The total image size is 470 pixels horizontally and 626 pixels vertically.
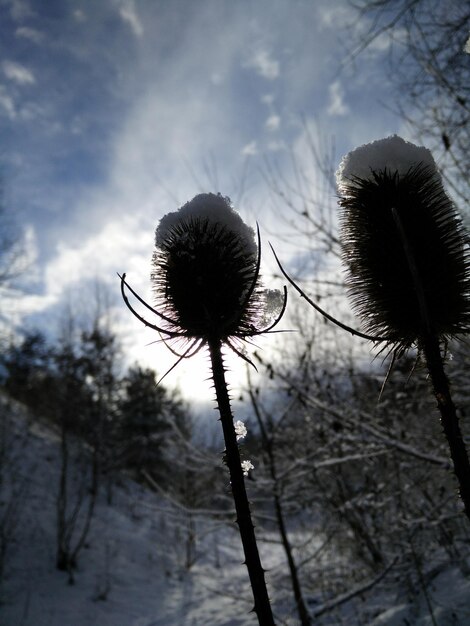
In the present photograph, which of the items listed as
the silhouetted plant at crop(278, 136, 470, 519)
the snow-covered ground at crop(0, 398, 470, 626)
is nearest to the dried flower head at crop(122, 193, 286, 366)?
the silhouetted plant at crop(278, 136, 470, 519)

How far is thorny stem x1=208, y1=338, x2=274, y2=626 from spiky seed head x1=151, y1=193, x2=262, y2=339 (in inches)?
8.9

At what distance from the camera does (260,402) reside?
604 cm

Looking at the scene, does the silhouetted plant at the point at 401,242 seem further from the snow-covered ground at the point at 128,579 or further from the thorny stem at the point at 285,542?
the snow-covered ground at the point at 128,579

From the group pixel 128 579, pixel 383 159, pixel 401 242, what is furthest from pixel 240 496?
pixel 128 579

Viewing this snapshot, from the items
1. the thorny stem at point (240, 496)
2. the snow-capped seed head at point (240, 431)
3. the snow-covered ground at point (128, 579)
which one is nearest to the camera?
the thorny stem at point (240, 496)

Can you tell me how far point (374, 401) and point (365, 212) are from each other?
582cm

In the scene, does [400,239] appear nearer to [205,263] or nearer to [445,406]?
[445,406]

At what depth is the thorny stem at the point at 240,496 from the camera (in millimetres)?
1312

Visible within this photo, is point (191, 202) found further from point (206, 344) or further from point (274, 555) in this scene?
point (274, 555)

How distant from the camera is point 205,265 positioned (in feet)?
6.36

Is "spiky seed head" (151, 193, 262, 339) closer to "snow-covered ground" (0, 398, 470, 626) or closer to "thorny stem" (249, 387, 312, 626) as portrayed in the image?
"thorny stem" (249, 387, 312, 626)

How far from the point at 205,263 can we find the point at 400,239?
3.00 feet

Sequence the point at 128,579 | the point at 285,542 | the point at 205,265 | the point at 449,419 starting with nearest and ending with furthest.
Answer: the point at 449,419, the point at 205,265, the point at 285,542, the point at 128,579

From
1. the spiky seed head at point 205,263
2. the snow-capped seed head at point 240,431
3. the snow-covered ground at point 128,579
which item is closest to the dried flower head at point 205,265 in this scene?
the spiky seed head at point 205,263
